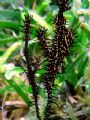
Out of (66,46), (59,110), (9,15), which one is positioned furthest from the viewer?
(9,15)

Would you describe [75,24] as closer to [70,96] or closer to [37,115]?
[70,96]

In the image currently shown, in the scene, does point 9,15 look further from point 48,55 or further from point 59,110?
point 48,55

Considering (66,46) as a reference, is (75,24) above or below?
above

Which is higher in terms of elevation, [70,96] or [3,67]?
[3,67]

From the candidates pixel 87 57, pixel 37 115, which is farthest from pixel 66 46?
pixel 87 57

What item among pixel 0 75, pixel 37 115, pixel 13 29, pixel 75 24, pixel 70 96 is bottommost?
pixel 37 115

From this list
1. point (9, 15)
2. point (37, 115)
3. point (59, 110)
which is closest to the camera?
point (37, 115)

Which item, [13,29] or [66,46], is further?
[13,29]

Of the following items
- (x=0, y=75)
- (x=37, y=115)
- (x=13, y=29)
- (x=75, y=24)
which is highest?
(x=13, y=29)

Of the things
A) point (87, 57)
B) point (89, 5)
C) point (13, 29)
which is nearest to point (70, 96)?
point (87, 57)

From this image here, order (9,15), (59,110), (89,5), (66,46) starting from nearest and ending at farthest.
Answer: (66,46), (59,110), (89,5), (9,15)
